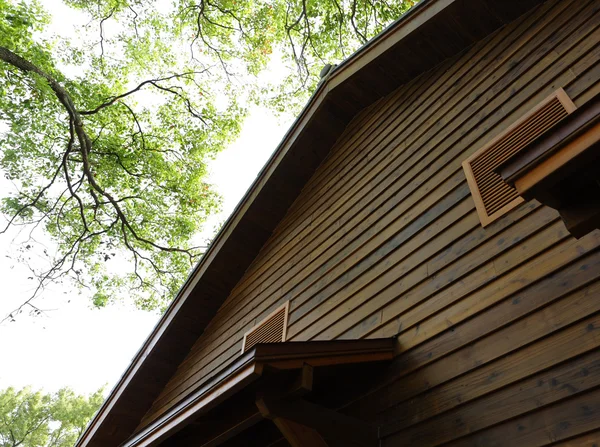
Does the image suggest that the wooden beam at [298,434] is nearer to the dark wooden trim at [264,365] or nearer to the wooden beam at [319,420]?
the wooden beam at [319,420]

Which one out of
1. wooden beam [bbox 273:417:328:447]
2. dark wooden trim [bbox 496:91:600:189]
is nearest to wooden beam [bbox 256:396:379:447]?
wooden beam [bbox 273:417:328:447]

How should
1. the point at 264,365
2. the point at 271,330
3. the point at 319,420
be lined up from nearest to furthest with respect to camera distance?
the point at 264,365 → the point at 319,420 → the point at 271,330

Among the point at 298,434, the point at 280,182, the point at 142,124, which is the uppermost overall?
the point at 142,124

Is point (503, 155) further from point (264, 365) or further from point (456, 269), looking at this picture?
point (264, 365)

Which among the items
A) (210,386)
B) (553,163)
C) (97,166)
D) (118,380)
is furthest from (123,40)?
(553,163)

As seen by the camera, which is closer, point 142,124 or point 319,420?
point 319,420

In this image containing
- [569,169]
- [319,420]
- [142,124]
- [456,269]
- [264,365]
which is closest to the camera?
[569,169]

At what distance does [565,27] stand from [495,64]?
0.61m

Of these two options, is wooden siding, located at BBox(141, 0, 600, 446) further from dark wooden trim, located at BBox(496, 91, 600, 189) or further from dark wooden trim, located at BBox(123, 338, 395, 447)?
dark wooden trim, located at BBox(496, 91, 600, 189)

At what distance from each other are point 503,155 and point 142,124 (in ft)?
43.2

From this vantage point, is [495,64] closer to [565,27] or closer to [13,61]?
[565,27]

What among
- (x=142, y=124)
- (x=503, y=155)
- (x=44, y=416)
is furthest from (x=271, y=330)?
(x=44, y=416)

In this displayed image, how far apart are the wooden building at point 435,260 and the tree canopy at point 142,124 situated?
772cm

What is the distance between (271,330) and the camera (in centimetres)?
470
